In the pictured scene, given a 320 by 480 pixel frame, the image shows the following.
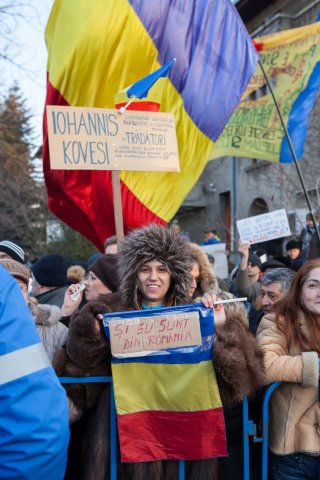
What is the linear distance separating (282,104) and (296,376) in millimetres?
5171

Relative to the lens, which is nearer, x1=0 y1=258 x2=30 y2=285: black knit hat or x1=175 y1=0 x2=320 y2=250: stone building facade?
x1=0 y1=258 x2=30 y2=285: black knit hat

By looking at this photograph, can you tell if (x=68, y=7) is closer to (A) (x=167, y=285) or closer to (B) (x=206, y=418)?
(A) (x=167, y=285)

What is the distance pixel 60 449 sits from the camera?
131 cm

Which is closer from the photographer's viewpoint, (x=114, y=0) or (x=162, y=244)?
(x=162, y=244)

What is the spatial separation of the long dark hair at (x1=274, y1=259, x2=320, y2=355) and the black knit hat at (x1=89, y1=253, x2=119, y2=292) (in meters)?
1.18

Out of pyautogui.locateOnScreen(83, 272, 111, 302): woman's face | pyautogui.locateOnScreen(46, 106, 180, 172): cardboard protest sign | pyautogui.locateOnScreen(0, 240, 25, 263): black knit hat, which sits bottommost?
pyautogui.locateOnScreen(83, 272, 111, 302): woman's face

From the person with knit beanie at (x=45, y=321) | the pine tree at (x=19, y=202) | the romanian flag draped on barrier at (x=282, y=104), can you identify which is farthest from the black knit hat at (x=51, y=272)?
the pine tree at (x=19, y=202)

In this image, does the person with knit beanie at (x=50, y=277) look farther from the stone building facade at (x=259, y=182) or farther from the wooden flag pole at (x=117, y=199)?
the stone building facade at (x=259, y=182)

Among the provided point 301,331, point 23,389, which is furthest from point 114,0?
point 23,389

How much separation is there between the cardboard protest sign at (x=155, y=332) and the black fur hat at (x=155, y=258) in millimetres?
366

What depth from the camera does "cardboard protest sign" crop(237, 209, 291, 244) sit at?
661 cm

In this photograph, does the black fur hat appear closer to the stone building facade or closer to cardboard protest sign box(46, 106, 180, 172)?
cardboard protest sign box(46, 106, 180, 172)

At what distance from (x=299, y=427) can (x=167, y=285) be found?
1.06m

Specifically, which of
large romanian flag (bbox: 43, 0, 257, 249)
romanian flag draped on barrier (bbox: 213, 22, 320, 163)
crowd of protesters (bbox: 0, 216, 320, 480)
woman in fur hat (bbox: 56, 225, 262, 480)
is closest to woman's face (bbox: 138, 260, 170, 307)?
crowd of protesters (bbox: 0, 216, 320, 480)
